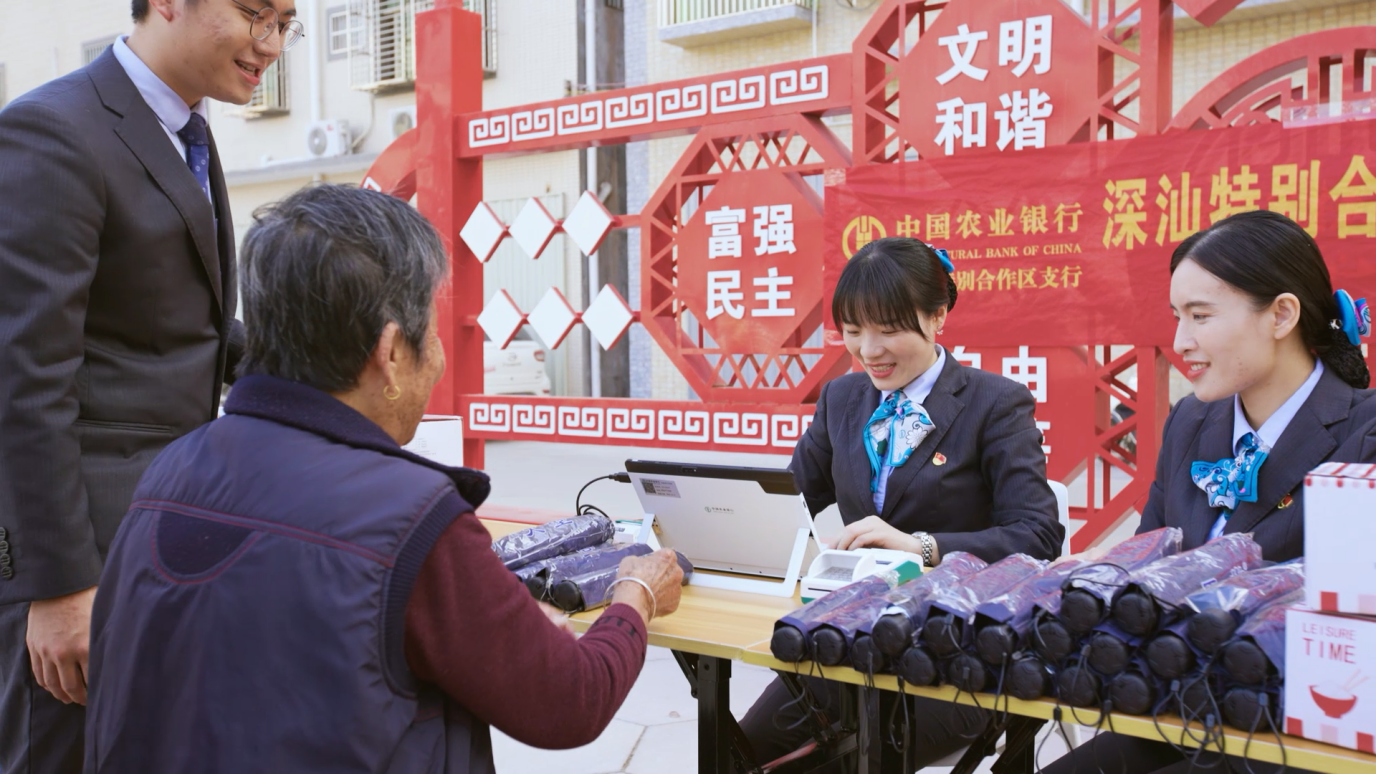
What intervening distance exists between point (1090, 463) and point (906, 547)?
1889 millimetres

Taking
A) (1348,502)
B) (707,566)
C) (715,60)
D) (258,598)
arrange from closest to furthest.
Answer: (258,598)
(1348,502)
(707,566)
(715,60)

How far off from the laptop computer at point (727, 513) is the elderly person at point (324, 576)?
783mm

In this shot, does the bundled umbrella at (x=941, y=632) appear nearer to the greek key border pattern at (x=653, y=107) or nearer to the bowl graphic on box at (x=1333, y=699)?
the bowl graphic on box at (x=1333, y=699)

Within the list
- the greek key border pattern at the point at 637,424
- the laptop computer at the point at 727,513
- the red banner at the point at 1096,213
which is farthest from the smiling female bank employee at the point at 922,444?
the greek key border pattern at the point at 637,424

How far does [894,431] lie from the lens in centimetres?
234

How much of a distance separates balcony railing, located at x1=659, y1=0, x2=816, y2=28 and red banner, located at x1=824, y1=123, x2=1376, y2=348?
7616mm

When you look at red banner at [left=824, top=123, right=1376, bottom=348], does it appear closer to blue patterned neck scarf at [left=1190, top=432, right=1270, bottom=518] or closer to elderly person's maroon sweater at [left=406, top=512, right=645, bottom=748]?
blue patterned neck scarf at [left=1190, top=432, right=1270, bottom=518]

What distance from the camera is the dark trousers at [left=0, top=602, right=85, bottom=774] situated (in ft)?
4.93

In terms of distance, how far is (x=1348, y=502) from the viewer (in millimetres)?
1268

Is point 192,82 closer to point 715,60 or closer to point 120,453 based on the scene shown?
point 120,453

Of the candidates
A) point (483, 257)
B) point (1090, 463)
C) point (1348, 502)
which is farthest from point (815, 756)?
point (483, 257)

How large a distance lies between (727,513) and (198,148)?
3.49ft

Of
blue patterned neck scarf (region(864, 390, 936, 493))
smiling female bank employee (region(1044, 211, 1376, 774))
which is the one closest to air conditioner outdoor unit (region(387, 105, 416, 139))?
blue patterned neck scarf (region(864, 390, 936, 493))

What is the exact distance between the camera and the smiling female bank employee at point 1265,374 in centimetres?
183
